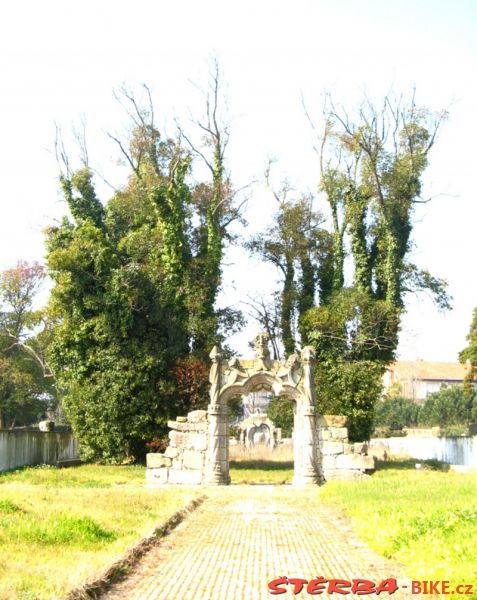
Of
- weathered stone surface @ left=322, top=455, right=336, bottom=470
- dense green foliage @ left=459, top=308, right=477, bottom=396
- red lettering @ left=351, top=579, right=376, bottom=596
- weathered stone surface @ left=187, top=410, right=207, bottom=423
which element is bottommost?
weathered stone surface @ left=322, top=455, right=336, bottom=470

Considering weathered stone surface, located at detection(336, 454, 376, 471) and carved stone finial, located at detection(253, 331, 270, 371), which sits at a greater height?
carved stone finial, located at detection(253, 331, 270, 371)

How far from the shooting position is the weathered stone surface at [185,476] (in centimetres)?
2180

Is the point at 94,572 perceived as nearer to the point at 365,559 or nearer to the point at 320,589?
the point at 320,589

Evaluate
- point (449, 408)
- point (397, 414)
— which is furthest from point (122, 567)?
point (397, 414)

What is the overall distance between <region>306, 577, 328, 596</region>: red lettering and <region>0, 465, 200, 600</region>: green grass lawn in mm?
A: 2157

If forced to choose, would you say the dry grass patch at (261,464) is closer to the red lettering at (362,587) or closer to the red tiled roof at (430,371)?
the red lettering at (362,587)

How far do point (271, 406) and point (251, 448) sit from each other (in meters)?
3.33

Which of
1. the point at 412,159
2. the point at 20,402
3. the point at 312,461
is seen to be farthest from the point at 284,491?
the point at 20,402

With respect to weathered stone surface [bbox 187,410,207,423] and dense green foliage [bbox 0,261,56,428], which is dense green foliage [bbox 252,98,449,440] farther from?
dense green foliage [bbox 0,261,56,428]

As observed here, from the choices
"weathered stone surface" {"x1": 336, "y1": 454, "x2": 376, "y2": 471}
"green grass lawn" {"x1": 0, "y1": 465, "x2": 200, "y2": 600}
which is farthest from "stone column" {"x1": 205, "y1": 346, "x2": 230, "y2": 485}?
"weathered stone surface" {"x1": 336, "y1": 454, "x2": 376, "y2": 471}

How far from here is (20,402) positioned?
48500mm

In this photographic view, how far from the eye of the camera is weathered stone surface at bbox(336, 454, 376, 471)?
2208cm

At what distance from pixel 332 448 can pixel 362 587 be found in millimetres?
15420

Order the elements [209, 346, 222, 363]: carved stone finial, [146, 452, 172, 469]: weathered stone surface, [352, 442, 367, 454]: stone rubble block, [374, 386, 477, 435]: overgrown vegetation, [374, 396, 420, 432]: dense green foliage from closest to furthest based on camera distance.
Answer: [146, 452, 172, 469]: weathered stone surface → [352, 442, 367, 454]: stone rubble block → [209, 346, 222, 363]: carved stone finial → [374, 386, 477, 435]: overgrown vegetation → [374, 396, 420, 432]: dense green foliage
